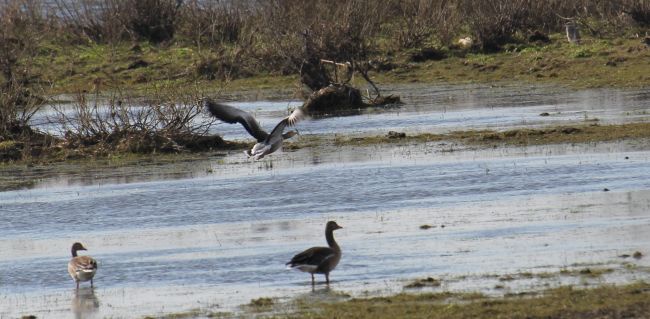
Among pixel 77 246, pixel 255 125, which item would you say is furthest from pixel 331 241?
pixel 255 125

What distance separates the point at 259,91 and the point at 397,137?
9.73 m

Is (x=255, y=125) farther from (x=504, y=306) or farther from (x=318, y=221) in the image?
(x=504, y=306)

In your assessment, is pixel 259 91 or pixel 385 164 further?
pixel 259 91

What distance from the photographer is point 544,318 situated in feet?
30.0

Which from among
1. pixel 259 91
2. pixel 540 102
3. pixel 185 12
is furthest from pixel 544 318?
pixel 185 12

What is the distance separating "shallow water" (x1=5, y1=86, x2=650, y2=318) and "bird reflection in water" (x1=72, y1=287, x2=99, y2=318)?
0.02m

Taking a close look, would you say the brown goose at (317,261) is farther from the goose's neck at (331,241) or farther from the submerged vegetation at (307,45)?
the submerged vegetation at (307,45)

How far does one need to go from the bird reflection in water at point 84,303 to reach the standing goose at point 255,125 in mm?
5141

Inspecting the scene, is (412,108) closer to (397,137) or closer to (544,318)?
(397,137)

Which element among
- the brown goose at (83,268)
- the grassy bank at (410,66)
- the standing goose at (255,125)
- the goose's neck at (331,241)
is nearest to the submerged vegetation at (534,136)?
the standing goose at (255,125)

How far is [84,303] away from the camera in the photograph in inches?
444

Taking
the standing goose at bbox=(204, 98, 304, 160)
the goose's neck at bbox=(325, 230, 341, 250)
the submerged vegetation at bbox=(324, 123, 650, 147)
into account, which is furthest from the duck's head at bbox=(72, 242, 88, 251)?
the submerged vegetation at bbox=(324, 123, 650, 147)

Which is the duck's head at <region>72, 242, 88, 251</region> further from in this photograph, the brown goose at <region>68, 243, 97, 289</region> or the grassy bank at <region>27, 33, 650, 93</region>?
the grassy bank at <region>27, 33, 650, 93</region>

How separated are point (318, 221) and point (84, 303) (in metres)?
3.94
